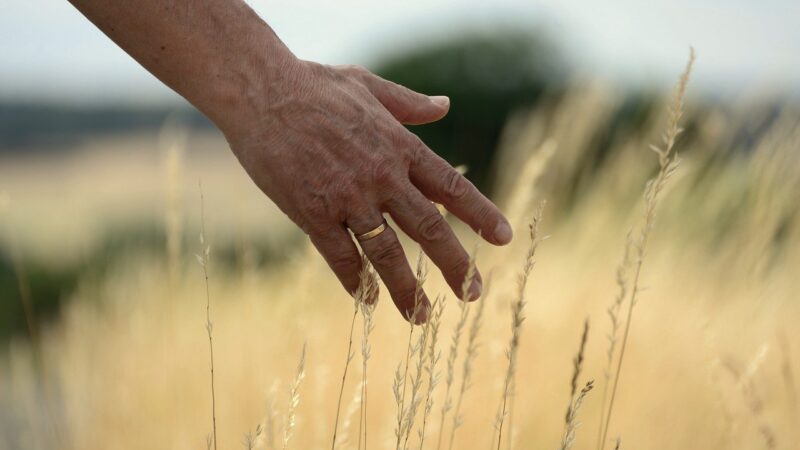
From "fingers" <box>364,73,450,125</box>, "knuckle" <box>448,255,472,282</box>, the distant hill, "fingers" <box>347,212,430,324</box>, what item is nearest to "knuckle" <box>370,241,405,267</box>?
"fingers" <box>347,212,430,324</box>

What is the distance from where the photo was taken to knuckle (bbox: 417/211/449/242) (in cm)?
151

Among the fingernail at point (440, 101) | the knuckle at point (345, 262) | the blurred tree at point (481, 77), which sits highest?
the fingernail at point (440, 101)

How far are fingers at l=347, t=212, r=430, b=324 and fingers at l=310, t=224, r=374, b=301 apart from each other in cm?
2

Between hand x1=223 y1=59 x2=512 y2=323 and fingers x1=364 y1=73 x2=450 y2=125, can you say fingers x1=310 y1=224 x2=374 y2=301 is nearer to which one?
hand x1=223 y1=59 x2=512 y2=323

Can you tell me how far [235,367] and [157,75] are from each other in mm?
2688

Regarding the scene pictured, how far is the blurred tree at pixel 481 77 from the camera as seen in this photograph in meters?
14.2

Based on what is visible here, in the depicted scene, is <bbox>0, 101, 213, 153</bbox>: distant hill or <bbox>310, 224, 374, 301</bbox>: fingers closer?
<bbox>310, 224, 374, 301</bbox>: fingers

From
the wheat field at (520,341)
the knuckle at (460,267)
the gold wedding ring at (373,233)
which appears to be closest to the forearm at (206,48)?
the gold wedding ring at (373,233)

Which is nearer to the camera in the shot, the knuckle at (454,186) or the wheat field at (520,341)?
the knuckle at (454,186)

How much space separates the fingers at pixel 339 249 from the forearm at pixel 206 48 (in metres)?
0.26

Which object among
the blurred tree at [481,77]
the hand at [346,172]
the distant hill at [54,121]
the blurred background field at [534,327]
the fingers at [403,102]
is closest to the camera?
the hand at [346,172]

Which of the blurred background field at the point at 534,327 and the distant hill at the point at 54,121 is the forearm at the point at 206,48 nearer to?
the blurred background field at the point at 534,327

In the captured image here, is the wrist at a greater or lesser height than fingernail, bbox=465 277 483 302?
greater

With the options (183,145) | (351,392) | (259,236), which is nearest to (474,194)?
(183,145)
